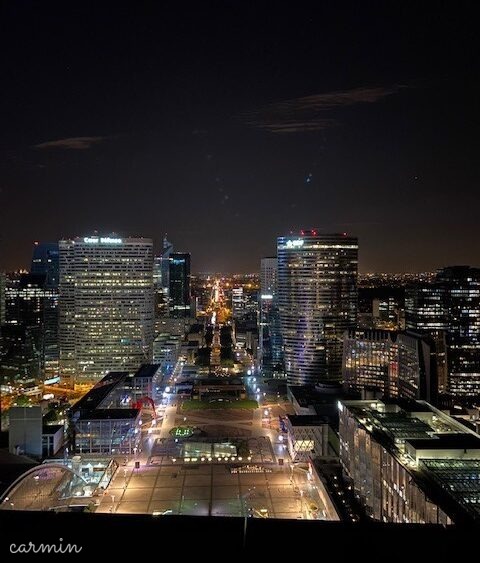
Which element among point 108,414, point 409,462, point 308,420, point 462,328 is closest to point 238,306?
point 462,328

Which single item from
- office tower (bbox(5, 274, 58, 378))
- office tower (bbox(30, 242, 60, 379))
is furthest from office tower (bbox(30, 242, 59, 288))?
office tower (bbox(5, 274, 58, 378))

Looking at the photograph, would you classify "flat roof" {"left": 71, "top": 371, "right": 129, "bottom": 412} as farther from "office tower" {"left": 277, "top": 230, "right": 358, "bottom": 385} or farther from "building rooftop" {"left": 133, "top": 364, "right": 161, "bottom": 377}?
"office tower" {"left": 277, "top": 230, "right": 358, "bottom": 385}

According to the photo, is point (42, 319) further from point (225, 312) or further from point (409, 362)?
point (225, 312)

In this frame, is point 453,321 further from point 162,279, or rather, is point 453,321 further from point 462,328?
point 162,279

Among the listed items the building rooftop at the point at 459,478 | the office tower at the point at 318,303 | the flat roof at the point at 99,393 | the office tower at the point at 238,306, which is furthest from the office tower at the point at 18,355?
the office tower at the point at 238,306

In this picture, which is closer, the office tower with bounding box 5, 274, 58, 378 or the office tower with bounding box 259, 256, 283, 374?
the office tower with bounding box 5, 274, 58, 378

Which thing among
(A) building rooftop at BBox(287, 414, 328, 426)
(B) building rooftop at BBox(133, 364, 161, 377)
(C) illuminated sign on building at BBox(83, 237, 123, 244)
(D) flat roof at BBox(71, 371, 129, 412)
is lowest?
(A) building rooftop at BBox(287, 414, 328, 426)

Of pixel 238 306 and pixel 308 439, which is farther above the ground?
pixel 238 306
